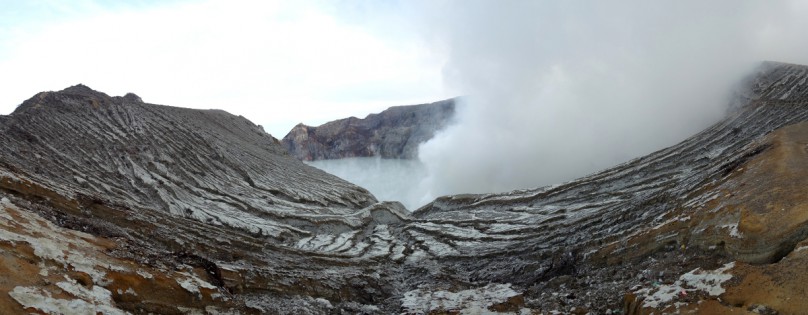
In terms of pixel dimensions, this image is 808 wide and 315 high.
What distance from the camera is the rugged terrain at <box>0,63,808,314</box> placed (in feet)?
46.3

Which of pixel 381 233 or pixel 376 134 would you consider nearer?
pixel 381 233

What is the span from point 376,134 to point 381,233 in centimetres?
9027

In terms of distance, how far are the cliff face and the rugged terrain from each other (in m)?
71.4

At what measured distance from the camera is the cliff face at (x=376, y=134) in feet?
411

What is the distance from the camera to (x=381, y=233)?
43.5 meters

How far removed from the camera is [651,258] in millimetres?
19422

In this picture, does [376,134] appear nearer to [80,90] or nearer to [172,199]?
[80,90]

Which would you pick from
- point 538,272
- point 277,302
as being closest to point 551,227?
point 538,272

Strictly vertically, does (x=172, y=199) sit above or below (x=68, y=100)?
below

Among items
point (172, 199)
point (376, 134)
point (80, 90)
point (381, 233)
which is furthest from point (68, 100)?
point (376, 134)

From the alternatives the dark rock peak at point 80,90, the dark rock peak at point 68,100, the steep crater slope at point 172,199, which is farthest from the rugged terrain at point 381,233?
the dark rock peak at point 80,90

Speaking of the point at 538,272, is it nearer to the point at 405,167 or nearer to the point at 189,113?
the point at 189,113

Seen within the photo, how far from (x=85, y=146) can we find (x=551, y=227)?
Answer: 130 ft

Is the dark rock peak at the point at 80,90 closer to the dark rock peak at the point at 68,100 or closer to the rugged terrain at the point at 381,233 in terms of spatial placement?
the dark rock peak at the point at 68,100
